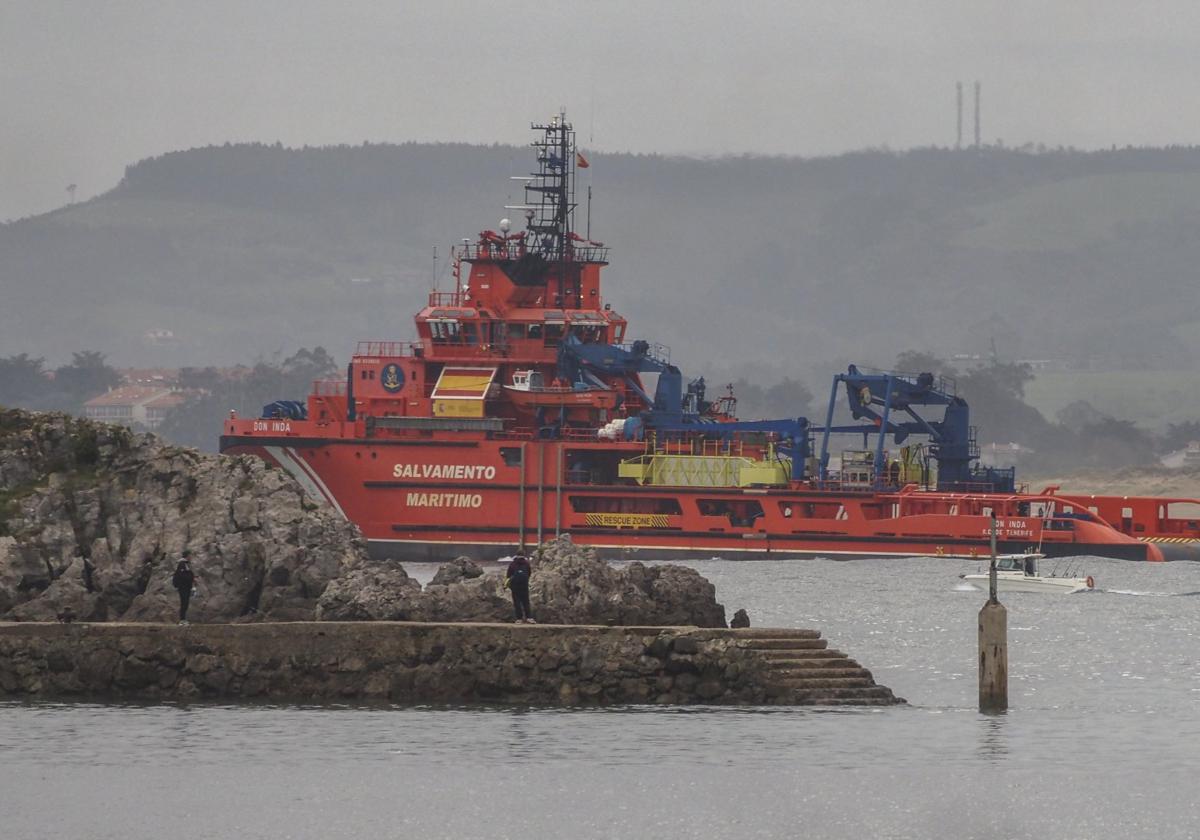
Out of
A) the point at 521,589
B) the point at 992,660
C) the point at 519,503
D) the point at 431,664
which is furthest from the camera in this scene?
the point at 519,503

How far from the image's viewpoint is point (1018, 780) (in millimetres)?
28844

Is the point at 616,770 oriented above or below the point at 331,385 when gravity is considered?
below

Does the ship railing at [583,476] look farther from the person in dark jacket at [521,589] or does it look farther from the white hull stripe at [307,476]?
the person in dark jacket at [521,589]

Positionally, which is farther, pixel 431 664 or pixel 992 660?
pixel 431 664

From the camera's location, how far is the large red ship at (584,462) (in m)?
66.8

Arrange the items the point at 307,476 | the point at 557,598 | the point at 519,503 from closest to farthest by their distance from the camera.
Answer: the point at 557,598 < the point at 307,476 < the point at 519,503

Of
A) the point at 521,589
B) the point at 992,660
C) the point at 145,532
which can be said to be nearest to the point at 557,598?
the point at 521,589

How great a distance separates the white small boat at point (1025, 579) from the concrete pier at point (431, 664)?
75.6 feet

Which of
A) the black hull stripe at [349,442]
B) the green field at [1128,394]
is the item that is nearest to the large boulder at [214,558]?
the black hull stripe at [349,442]

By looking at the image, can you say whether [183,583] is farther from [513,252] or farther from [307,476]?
[513,252]

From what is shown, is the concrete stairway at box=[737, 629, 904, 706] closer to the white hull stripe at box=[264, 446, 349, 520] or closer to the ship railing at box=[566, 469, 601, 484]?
the ship railing at box=[566, 469, 601, 484]

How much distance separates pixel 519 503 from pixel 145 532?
30.9m

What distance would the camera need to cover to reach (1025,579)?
56875mm

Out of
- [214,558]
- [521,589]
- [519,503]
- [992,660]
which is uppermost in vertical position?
[519,503]
